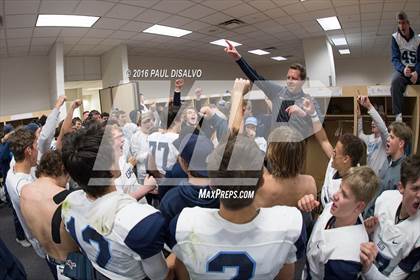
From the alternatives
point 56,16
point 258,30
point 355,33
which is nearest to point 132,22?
point 56,16

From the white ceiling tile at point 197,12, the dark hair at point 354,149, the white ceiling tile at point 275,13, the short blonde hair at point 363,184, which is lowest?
the short blonde hair at point 363,184

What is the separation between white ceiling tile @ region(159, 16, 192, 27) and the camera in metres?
5.77

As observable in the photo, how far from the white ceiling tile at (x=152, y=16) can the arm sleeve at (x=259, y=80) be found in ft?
12.3

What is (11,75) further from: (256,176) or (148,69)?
(256,176)

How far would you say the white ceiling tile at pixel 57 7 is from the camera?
4402 millimetres

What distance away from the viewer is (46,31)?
570 cm

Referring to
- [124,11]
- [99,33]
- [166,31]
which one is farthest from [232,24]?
[99,33]

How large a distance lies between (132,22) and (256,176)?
18.6 ft

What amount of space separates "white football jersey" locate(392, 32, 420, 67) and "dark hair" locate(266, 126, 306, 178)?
2926 mm

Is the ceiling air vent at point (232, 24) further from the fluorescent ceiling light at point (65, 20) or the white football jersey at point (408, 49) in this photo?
the white football jersey at point (408, 49)

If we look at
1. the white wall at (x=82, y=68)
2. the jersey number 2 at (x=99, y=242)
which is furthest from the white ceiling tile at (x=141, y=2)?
the jersey number 2 at (x=99, y=242)

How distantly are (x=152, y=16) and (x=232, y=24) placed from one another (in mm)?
1950

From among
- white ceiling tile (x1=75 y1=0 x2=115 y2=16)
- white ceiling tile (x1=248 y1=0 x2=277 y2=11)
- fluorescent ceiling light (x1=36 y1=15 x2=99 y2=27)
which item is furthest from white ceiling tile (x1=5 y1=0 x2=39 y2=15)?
white ceiling tile (x1=248 y1=0 x2=277 y2=11)

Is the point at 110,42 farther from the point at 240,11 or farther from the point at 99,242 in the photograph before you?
the point at 99,242
